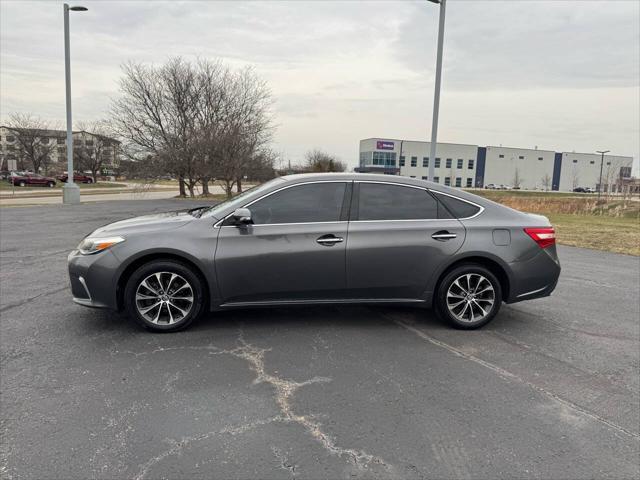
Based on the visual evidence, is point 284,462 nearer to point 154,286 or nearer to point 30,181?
point 154,286

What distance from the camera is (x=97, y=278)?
4.22 metres

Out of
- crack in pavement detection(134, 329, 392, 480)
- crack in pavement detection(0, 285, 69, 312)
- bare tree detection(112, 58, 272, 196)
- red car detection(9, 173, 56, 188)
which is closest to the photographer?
crack in pavement detection(134, 329, 392, 480)

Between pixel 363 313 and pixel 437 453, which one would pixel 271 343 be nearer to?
pixel 363 313

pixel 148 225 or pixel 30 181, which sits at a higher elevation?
pixel 148 225

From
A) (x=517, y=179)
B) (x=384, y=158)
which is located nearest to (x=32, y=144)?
(x=384, y=158)

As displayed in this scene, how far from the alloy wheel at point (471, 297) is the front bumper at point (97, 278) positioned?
3.41 m

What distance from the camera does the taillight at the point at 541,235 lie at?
→ 4719 millimetres

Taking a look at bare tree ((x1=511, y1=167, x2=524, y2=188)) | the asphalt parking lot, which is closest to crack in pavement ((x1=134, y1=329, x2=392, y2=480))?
the asphalt parking lot

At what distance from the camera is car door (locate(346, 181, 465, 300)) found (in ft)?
14.6

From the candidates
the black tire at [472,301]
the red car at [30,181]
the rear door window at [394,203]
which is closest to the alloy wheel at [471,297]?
the black tire at [472,301]

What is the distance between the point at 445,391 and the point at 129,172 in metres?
32.2

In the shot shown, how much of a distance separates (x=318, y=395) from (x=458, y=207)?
2617mm

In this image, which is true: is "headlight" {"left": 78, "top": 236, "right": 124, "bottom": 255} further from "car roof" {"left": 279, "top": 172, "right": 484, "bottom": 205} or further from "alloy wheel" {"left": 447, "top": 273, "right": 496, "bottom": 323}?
"alloy wheel" {"left": 447, "top": 273, "right": 496, "bottom": 323}

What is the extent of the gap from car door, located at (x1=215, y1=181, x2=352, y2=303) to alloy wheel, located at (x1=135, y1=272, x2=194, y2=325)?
0.37 m
